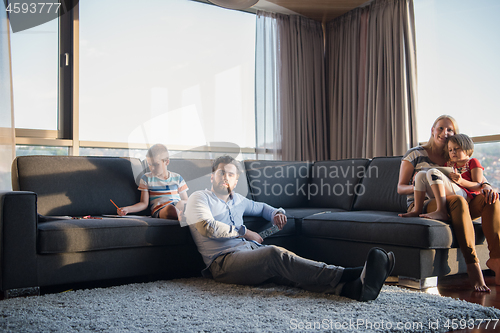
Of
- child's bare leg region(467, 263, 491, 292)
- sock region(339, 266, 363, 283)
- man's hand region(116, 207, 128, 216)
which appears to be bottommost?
child's bare leg region(467, 263, 491, 292)

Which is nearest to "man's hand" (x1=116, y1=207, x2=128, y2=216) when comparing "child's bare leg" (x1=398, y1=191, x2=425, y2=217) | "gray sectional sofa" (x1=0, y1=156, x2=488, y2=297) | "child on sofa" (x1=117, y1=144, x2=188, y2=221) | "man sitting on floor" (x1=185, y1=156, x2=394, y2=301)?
"child on sofa" (x1=117, y1=144, x2=188, y2=221)

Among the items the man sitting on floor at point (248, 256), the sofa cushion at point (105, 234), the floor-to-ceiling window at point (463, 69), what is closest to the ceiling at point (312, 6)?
the floor-to-ceiling window at point (463, 69)

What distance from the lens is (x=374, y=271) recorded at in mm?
1671

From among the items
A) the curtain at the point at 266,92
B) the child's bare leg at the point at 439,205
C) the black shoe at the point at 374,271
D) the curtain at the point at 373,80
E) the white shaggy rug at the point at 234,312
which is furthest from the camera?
the curtain at the point at 266,92

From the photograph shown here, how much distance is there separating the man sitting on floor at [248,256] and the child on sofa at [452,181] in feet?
2.50

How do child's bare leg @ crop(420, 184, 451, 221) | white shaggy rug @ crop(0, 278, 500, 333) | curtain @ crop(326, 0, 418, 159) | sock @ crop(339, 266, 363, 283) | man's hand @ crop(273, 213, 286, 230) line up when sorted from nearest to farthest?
white shaggy rug @ crop(0, 278, 500, 333), sock @ crop(339, 266, 363, 283), child's bare leg @ crop(420, 184, 451, 221), man's hand @ crop(273, 213, 286, 230), curtain @ crop(326, 0, 418, 159)

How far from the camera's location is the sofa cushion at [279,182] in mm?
3248

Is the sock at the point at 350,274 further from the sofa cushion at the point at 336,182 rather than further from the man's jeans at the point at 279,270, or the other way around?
the sofa cushion at the point at 336,182

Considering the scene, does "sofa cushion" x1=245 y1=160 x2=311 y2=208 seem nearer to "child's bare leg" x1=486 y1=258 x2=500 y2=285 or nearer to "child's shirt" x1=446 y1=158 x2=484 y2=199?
"child's shirt" x1=446 y1=158 x2=484 y2=199

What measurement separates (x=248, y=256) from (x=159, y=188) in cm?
99

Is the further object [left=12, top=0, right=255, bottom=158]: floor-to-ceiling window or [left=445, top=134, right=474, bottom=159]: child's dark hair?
[left=12, top=0, right=255, bottom=158]: floor-to-ceiling window

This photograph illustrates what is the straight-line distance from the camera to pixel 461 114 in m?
3.61

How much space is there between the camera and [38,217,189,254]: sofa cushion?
201cm

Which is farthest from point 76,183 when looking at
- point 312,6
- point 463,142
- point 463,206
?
point 312,6
